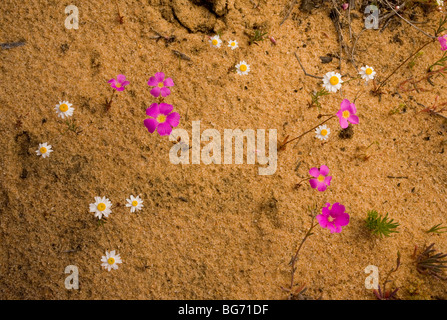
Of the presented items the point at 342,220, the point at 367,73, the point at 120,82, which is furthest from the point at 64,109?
the point at 367,73

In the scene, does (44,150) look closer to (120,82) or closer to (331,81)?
(120,82)

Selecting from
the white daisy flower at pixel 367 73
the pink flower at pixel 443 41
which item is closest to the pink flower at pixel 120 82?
the white daisy flower at pixel 367 73

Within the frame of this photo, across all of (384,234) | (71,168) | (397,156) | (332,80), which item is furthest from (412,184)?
(71,168)

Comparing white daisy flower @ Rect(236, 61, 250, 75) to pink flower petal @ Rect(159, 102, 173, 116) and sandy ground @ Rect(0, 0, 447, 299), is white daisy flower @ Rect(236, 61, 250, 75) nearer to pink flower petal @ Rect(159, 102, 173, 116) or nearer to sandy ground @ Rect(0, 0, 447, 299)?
sandy ground @ Rect(0, 0, 447, 299)

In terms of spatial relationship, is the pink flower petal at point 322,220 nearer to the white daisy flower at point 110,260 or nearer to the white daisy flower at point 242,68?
the white daisy flower at point 242,68

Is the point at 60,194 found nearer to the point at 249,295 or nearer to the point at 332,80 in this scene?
the point at 249,295

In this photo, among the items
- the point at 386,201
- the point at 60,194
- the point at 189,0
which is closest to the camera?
the point at 60,194
